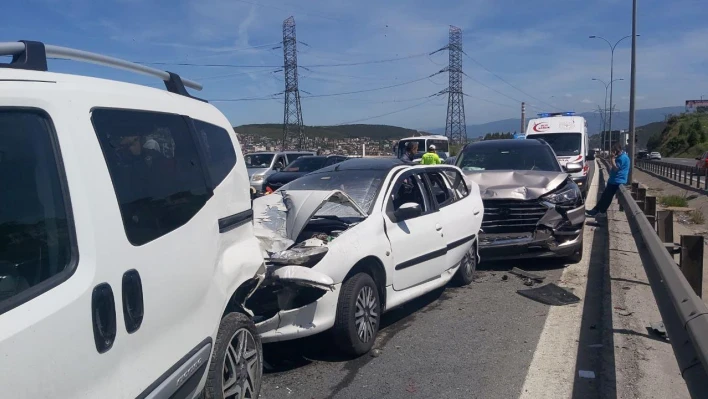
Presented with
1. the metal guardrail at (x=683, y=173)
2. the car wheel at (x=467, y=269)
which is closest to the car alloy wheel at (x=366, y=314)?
the car wheel at (x=467, y=269)

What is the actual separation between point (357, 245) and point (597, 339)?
2.38 m

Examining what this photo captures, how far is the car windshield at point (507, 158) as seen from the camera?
11195mm

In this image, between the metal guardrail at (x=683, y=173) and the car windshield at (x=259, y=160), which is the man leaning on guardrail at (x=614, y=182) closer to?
the metal guardrail at (x=683, y=173)

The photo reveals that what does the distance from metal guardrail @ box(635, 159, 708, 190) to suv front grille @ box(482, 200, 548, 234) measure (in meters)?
16.2

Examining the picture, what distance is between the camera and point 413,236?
645cm

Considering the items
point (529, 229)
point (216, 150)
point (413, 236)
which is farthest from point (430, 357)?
point (529, 229)

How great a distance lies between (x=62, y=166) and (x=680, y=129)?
99.1 m

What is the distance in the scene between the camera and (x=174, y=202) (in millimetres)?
3312

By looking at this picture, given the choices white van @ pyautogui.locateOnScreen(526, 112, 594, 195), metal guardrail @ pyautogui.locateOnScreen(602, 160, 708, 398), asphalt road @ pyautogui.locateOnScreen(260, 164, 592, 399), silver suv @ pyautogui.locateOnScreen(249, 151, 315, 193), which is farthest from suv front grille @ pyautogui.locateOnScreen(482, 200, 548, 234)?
silver suv @ pyautogui.locateOnScreen(249, 151, 315, 193)

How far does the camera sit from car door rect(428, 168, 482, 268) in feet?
23.8

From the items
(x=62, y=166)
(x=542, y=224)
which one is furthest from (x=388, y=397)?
(x=542, y=224)

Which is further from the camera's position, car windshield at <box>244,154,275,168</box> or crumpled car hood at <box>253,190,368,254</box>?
car windshield at <box>244,154,275,168</box>

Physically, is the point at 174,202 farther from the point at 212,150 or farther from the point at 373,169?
the point at 373,169

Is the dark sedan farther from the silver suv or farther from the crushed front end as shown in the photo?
the crushed front end
